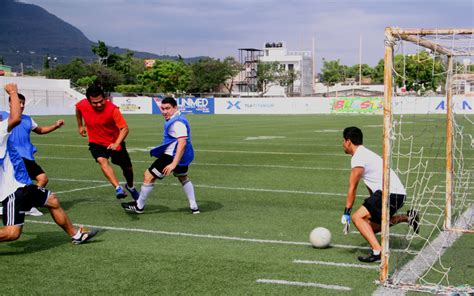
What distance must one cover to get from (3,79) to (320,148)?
47036 mm

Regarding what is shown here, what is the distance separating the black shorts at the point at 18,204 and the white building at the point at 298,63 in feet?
337

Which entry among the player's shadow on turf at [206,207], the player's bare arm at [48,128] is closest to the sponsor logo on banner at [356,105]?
the player's shadow on turf at [206,207]

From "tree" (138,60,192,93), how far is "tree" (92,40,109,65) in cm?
1321

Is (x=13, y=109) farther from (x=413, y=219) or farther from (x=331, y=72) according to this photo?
(x=331, y=72)

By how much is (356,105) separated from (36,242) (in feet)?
153

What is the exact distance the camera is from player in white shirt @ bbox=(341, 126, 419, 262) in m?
6.44

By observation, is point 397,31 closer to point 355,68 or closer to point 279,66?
point 279,66

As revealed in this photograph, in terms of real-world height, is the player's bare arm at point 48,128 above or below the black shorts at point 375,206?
above

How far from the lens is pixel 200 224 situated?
27.9 ft

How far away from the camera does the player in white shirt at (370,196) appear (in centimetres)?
644

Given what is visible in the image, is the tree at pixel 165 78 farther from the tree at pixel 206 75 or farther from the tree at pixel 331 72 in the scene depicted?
the tree at pixel 331 72

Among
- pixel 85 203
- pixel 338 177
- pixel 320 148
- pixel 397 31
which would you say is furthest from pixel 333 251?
pixel 320 148

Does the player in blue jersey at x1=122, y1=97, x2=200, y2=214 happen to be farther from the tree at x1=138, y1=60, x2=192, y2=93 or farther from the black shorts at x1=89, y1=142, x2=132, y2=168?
the tree at x1=138, y1=60, x2=192, y2=93

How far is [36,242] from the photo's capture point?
24.5ft
